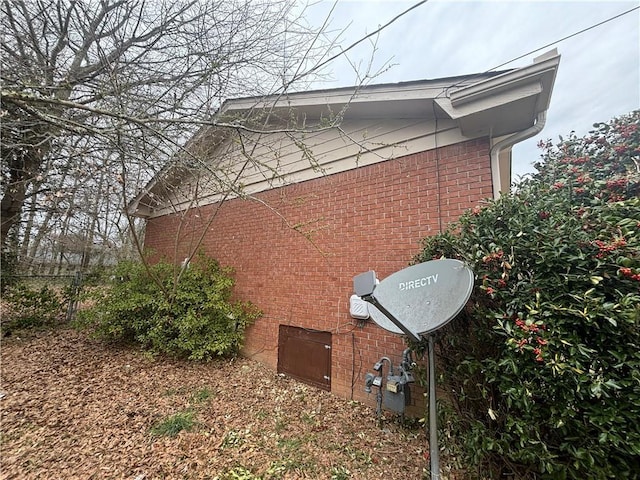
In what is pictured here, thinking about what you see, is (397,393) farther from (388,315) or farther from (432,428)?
(388,315)

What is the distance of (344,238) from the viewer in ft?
14.4

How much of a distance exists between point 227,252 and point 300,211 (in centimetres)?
233

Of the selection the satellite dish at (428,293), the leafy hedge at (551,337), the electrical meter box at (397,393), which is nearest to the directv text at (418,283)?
the satellite dish at (428,293)

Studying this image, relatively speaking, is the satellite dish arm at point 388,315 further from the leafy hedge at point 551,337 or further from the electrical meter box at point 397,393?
the electrical meter box at point 397,393

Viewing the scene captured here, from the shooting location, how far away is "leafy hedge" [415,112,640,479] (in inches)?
66.9

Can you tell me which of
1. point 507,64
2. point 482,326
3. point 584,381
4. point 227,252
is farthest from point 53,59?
point 584,381

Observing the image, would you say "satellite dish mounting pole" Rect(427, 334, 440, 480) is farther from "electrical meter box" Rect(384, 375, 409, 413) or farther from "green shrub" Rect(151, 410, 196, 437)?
"green shrub" Rect(151, 410, 196, 437)

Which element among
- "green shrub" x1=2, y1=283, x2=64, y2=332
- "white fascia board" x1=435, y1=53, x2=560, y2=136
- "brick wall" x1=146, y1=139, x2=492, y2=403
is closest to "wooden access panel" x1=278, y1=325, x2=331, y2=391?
"brick wall" x1=146, y1=139, x2=492, y2=403

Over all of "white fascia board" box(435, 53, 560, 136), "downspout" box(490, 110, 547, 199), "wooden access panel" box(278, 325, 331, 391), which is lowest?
"wooden access panel" box(278, 325, 331, 391)

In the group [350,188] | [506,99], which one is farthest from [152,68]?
[506,99]

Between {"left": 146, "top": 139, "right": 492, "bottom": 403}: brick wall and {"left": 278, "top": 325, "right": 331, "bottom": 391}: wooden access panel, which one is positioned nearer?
{"left": 146, "top": 139, "right": 492, "bottom": 403}: brick wall

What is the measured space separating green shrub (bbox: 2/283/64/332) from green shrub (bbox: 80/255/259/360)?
2.35m

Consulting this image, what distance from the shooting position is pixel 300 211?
5.09 metres

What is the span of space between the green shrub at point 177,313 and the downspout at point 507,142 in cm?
453
